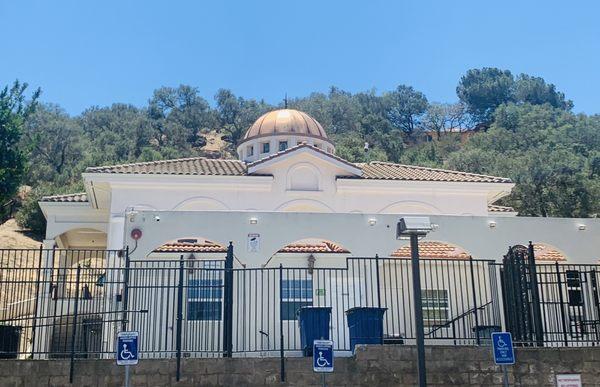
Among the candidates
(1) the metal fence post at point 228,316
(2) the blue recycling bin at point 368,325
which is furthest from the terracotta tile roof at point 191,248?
(2) the blue recycling bin at point 368,325

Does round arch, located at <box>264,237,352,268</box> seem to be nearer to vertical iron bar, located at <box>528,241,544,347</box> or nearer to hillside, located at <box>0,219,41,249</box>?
vertical iron bar, located at <box>528,241,544,347</box>

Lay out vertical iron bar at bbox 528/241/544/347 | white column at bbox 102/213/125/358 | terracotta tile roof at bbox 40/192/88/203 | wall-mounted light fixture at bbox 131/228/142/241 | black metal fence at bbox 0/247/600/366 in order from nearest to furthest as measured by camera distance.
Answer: black metal fence at bbox 0/247/600/366
vertical iron bar at bbox 528/241/544/347
white column at bbox 102/213/125/358
wall-mounted light fixture at bbox 131/228/142/241
terracotta tile roof at bbox 40/192/88/203

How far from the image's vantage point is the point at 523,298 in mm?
15469

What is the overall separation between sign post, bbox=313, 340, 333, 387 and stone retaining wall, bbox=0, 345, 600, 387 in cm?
152

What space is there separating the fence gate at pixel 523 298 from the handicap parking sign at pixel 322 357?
17.5 feet

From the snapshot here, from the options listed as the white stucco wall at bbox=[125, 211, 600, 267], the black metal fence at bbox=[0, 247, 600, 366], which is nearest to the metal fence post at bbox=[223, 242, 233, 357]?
the black metal fence at bbox=[0, 247, 600, 366]

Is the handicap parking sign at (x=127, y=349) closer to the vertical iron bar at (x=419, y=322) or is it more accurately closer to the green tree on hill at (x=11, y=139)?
the vertical iron bar at (x=419, y=322)

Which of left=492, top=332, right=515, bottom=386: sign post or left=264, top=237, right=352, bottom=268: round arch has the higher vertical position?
left=264, top=237, right=352, bottom=268: round arch

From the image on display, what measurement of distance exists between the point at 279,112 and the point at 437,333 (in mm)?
15708

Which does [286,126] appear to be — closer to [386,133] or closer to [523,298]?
[523,298]

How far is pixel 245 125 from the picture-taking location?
295 ft

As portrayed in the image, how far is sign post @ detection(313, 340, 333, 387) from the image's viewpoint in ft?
39.2

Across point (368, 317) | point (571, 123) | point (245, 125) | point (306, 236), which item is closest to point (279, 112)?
point (306, 236)

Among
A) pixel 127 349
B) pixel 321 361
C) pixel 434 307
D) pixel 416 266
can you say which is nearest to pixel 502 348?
pixel 416 266
